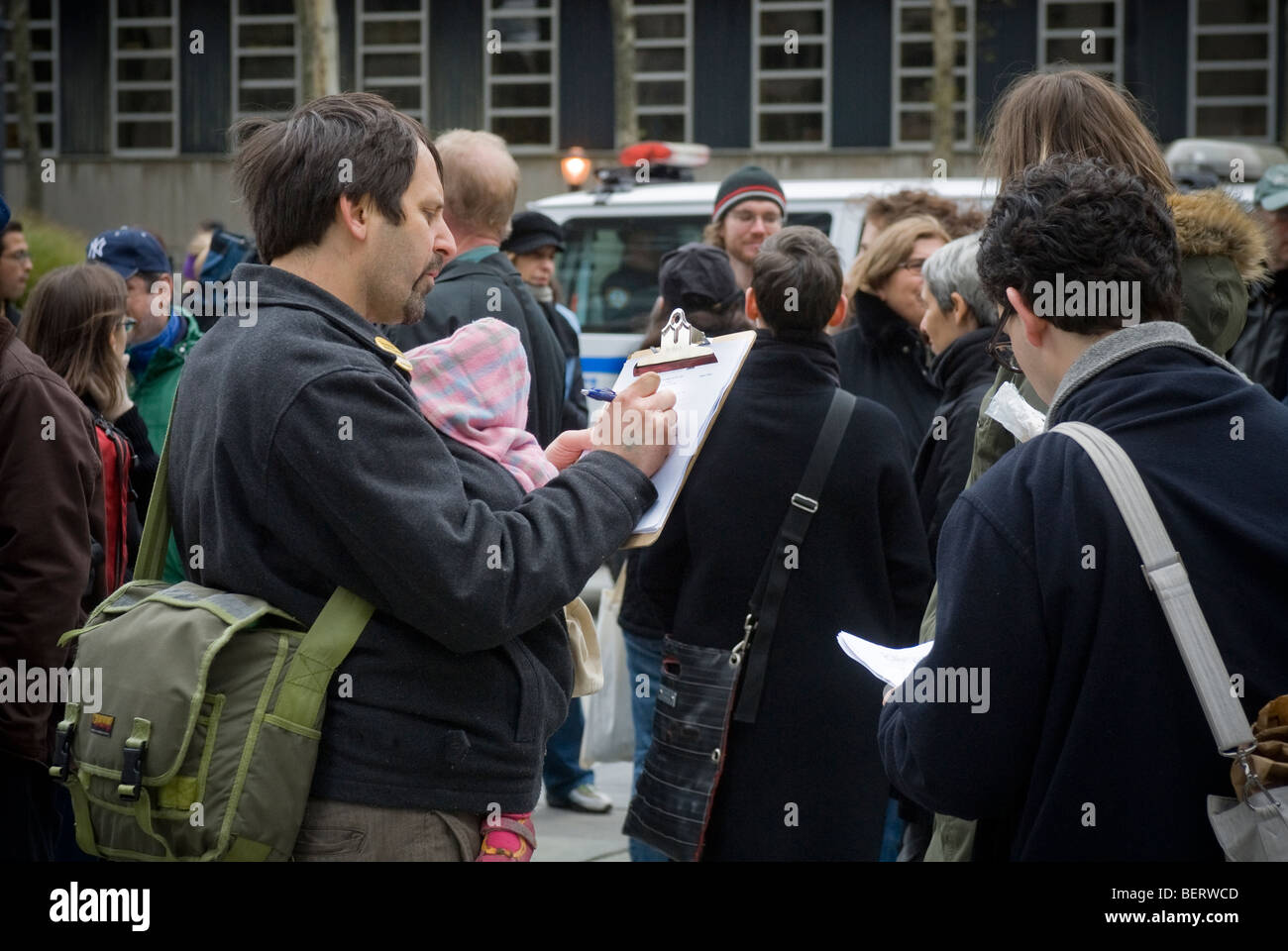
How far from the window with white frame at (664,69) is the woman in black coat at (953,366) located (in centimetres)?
2055

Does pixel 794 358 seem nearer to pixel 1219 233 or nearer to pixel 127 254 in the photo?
pixel 1219 233

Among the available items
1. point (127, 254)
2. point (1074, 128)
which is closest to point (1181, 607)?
point (1074, 128)

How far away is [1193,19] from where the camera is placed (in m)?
22.4

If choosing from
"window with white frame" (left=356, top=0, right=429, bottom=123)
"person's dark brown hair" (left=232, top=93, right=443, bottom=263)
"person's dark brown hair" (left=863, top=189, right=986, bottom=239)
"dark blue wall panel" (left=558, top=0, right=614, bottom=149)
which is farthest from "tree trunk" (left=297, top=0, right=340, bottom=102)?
"person's dark brown hair" (left=232, top=93, right=443, bottom=263)

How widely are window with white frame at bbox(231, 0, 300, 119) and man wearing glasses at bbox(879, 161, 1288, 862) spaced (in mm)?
24575

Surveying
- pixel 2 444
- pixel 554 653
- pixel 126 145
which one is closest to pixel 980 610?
pixel 554 653

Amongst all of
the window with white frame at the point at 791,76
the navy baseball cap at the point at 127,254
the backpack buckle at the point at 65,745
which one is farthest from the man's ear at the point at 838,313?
the window with white frame at the point at 791,76

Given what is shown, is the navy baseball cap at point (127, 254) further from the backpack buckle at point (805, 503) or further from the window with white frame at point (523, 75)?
the window with white frame at point (523, 75)

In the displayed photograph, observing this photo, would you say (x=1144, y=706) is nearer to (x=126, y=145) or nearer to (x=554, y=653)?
(x=554, y=653)

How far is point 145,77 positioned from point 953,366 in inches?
973

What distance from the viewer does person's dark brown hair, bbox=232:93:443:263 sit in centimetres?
213

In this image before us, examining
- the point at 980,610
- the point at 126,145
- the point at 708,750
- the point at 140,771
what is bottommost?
the point at 708,750

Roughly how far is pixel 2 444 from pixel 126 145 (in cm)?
2474

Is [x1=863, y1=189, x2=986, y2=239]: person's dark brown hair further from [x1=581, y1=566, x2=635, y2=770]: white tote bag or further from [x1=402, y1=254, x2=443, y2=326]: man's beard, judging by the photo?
[x1=402, y1=254, x2=443, y2=326]: man's beard
